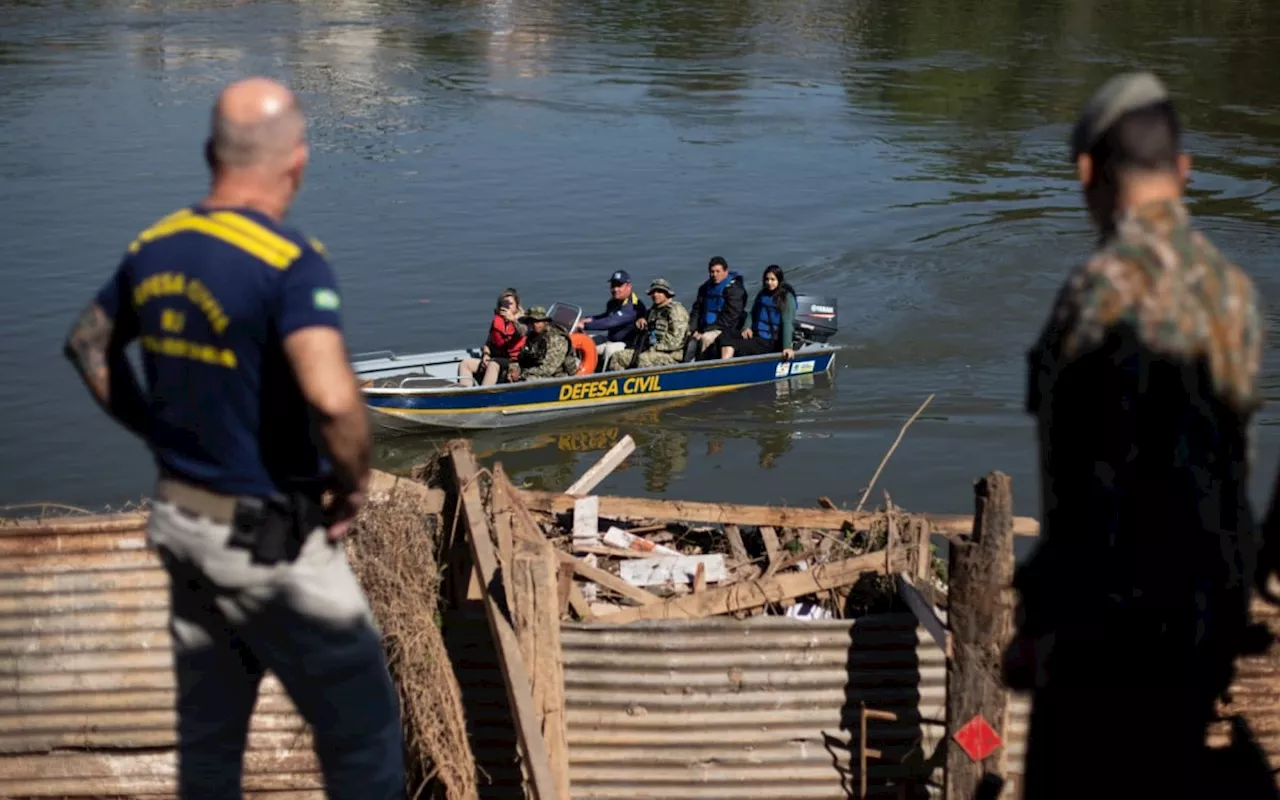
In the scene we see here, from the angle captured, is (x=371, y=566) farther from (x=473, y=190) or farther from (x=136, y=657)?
(x=473, y=190)

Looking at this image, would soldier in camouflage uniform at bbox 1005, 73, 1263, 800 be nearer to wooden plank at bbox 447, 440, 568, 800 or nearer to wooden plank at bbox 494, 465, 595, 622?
wooden plank at bbox 447, 440, 568, 800

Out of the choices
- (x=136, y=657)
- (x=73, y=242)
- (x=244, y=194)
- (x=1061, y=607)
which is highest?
(x=244, y=194)

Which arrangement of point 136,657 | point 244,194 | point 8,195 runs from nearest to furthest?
point 244,194 < point 136,657 < point 8,195

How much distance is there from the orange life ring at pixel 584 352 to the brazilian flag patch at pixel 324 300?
15177 millimetres

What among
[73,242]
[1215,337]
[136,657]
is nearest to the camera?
[1215,337]

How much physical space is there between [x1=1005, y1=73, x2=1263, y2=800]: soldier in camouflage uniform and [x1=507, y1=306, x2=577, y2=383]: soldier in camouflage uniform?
1470 cm

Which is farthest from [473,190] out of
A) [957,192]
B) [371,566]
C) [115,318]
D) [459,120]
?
[115,318]

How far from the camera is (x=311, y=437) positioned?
10.7 feet

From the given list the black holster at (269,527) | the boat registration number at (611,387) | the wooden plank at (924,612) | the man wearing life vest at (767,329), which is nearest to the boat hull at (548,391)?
the boat registration number at (611,387)

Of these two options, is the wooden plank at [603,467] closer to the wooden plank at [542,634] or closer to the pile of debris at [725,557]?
the pile of debris at [725,557]

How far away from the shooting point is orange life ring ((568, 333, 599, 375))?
1836 centimetres

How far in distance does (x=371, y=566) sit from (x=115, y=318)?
323 cm

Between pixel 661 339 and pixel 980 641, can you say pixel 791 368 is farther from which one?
pixel 980 641

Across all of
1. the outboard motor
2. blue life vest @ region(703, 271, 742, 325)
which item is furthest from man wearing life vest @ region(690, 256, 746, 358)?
the outboard motor
